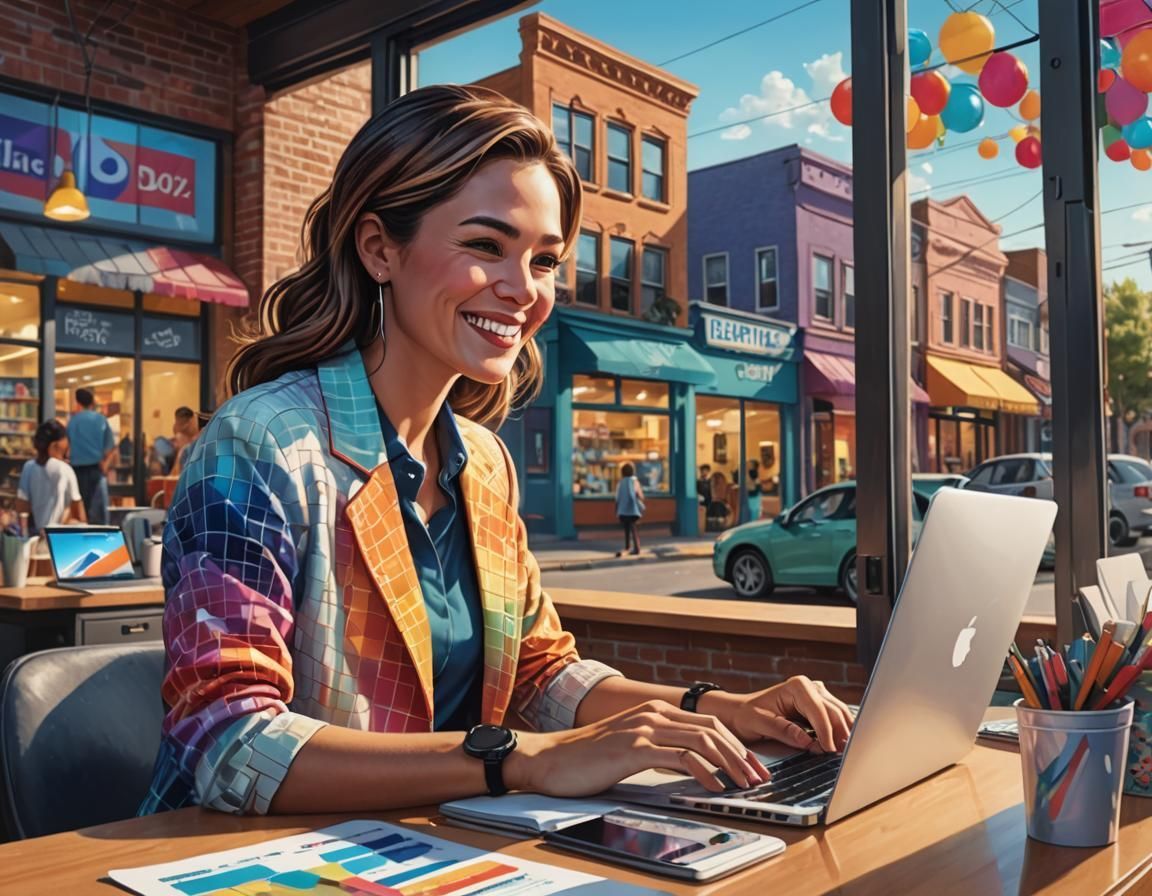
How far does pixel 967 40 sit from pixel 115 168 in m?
4.95

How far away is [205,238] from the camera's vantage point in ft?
21.0

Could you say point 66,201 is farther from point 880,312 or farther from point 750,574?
point 880,312

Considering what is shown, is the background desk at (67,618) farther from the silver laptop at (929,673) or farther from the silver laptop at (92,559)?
the silver laptop at (929,673)

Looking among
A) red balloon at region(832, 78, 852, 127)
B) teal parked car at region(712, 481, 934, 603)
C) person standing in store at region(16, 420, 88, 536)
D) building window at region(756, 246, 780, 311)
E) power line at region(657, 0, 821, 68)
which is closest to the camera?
red balloon at region(832, 78, 852, 127)

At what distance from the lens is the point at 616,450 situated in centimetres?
1108

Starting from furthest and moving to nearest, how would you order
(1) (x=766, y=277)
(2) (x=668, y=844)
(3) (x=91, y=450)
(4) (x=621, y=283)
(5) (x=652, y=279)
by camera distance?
1. (4) (x=621, y=283)
2. (5) (x=652, y=279)
3. (1) (x=766, y=277)
4. (3) (x=91, y=450)
5. (2) (x=668, y=844)

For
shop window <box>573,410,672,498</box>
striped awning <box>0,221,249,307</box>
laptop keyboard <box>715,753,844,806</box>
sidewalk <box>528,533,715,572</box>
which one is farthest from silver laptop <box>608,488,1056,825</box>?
shop window <box>573,410,672,498</box>

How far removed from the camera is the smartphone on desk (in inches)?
33.9

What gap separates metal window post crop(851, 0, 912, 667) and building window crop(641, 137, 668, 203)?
23.1 ft

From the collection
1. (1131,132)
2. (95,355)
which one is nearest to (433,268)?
(1131,132)

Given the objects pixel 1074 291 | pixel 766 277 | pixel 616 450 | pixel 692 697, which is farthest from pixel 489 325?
pixel 616 450

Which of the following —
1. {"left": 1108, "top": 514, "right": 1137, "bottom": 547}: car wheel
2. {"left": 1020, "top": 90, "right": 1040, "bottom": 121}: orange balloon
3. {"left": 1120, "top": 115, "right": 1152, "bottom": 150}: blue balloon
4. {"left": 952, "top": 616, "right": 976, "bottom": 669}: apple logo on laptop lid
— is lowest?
{"left": 952, "top": 616, "right": 976, "bottom": 669}: apple logo on laptop lid

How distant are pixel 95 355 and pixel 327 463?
19.9ft

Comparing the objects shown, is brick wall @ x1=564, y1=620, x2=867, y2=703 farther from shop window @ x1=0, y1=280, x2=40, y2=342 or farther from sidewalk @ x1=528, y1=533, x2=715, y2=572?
shop window @ x1=0, y1=280, x2=40, y2=342
